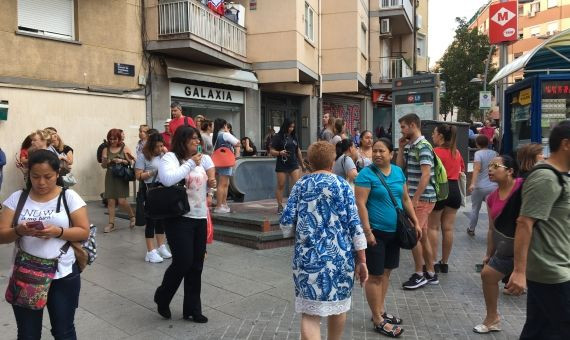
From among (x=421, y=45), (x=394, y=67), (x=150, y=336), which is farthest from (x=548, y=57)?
(x=421, y=45)

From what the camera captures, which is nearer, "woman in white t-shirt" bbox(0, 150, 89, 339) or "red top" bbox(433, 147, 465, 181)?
"woman in white t-shirt" bbox(0, 150, 89, 339)

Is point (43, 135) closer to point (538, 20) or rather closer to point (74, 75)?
point (74, 75)

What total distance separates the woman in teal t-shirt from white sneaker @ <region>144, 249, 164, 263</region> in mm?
3252

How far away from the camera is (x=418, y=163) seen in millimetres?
5387

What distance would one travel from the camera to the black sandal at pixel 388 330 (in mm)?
4133

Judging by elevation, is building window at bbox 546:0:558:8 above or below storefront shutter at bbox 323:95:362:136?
above

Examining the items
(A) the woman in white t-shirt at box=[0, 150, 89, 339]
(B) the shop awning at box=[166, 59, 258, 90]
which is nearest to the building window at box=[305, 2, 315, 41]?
(B) the shop awning at box=[166, 59, 258, 90]

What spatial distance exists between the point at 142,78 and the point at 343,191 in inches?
424

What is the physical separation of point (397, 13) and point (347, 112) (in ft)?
18.7

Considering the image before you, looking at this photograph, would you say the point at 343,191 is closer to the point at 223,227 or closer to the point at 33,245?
the point at 33,245

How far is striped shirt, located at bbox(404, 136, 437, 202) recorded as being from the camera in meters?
5.29

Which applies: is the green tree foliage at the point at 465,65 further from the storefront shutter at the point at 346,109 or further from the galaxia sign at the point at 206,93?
the galaxia sign at the point at 206,93

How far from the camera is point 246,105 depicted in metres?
17.1

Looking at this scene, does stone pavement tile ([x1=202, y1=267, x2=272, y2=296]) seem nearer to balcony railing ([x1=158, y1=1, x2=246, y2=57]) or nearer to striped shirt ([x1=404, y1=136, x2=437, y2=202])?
striped shirt ([x1=404, y1=136, x2=437, y2=202])
